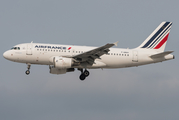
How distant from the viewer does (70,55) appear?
1868 inches

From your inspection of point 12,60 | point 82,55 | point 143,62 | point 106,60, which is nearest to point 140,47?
point 143,62

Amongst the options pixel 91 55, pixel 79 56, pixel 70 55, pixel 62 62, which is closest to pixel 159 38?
pixel 91 55

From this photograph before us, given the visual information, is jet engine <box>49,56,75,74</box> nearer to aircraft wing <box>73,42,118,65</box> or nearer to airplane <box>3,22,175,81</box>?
airplane <box>3,22,175,81</box>

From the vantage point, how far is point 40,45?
156 ft

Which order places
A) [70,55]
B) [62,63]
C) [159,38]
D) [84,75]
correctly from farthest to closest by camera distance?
[159,38], [84,75], [70,55], [62,63]

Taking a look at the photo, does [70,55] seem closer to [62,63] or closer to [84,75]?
[62,63]

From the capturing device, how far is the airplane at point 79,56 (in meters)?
46.3

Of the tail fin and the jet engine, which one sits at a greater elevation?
the tail fin

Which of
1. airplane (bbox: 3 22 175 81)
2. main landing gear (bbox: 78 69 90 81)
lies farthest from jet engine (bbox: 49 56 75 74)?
main landing gear (bbox: 78 69 90 81)

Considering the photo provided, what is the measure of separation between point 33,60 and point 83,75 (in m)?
7.38

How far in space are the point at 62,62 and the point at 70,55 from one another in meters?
2.05

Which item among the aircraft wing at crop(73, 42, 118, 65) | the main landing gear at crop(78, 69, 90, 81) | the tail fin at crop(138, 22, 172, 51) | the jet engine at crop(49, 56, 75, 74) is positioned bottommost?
the main landing gear at crop(78, 69, 90, 81)

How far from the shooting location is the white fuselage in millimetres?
46938

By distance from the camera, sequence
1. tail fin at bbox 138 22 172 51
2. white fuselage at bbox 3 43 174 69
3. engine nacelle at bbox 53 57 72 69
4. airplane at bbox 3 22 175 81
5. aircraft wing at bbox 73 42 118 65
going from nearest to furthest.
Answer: aircraft wing at bbox 73 42 118 65
engine nacelle at bbox 53 57 72 69
airplane at bbox 3 22 175 81
white fuselage at bbox 3 43 174 69
tail fin at bbox 138 22 172 51
